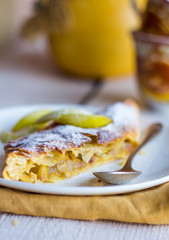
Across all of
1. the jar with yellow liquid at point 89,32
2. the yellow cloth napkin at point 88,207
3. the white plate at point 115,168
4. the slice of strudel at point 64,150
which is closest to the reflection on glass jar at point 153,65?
the white plate at point 115,168

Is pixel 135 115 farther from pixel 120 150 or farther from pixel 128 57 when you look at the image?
pixel 128 57

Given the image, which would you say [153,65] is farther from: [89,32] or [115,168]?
[115,168]

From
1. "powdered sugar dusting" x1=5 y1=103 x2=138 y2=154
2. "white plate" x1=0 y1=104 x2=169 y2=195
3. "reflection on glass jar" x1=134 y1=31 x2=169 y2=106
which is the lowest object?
"white plate" x1=0 y1=104 x2=169 y2=195

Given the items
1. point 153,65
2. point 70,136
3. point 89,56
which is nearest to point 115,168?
point 70,136

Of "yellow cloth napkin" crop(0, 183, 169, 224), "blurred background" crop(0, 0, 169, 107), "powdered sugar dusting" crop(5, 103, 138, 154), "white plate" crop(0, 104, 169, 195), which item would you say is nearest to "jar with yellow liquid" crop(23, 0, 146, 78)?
"blurred background" crop(0, 0, 169, 107)

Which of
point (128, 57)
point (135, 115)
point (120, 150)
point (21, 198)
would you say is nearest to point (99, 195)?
point (21, 198)

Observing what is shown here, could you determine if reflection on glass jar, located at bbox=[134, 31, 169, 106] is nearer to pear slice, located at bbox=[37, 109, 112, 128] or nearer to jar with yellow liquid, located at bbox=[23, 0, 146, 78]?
jar with yellow liquid, located at bbox=[23, 0, 146, 78]

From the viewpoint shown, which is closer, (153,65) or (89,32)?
(153,65)
